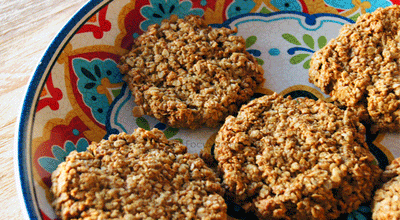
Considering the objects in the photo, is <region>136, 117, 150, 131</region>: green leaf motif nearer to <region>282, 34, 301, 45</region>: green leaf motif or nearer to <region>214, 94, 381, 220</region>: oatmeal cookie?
<region>214, 94, 381, 220</region>: oatmeal cookie

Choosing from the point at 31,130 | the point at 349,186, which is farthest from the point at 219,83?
the point at 31,130

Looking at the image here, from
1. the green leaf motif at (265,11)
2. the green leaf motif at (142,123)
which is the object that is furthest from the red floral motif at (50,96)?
the green leaf motif at (265,11)

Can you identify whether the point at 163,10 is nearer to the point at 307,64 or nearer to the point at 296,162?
the point at 307,64

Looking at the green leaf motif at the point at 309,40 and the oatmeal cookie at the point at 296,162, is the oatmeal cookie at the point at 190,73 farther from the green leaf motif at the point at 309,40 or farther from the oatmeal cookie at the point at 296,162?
the green leaf motif at the point at 309,40

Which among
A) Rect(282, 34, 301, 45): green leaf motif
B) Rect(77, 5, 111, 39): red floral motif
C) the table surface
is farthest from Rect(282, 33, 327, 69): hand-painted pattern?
the table surface

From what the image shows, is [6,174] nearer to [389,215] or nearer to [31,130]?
[31,130]
